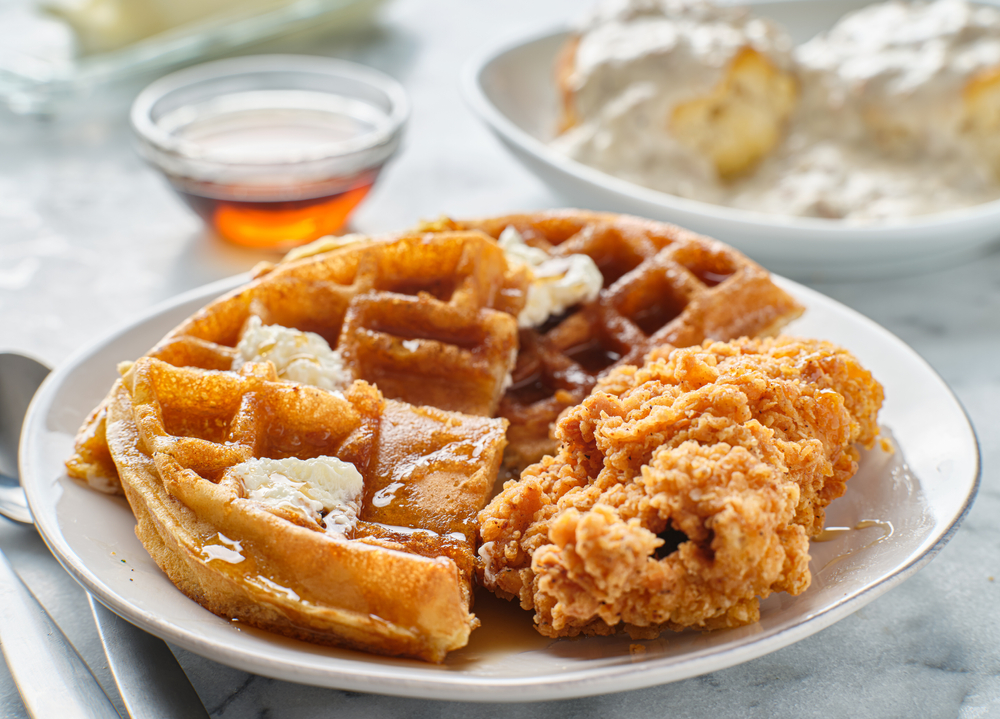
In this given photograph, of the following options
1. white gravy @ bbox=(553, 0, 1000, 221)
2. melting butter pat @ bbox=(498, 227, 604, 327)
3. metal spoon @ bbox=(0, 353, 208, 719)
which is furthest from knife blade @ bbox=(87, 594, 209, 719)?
white gravy @ bbox=(553, 0, 1000, 221)

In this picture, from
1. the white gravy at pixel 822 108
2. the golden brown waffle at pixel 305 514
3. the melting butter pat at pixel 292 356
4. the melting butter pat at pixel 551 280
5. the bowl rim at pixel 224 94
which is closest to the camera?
the golden brown waffle at pixel 305 514

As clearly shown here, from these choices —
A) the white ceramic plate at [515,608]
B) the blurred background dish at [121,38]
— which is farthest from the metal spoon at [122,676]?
the blurred background dish at [121,38]

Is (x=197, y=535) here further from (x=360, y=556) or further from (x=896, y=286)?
(x=896, y=286)

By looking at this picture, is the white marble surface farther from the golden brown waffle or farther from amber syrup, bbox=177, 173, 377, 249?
the golden brown waffle

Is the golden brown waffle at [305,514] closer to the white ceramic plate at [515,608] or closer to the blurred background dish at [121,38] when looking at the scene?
the white ceramic plate at [515,608]

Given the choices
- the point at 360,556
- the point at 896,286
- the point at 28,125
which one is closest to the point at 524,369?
the point at 360,556

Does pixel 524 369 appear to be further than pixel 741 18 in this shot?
No
